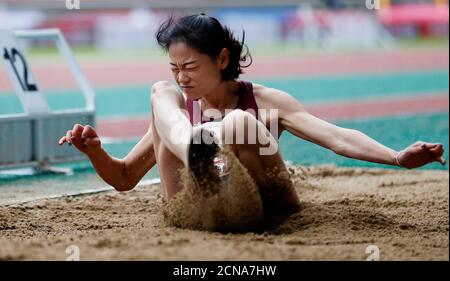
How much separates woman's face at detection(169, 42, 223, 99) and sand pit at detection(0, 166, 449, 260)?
0.67 metres

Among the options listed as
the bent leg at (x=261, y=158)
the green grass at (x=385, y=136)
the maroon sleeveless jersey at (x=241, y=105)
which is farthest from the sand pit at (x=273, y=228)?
the green grass at (x=385, y=136)

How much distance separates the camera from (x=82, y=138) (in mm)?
4254

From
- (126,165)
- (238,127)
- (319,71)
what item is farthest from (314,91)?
(238,127)

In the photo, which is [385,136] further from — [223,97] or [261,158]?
[261,158]

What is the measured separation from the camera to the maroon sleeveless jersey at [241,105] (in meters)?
4.32

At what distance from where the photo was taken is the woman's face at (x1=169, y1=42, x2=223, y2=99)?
13.5ft

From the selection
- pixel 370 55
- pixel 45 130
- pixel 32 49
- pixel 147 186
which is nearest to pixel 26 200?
pixel 147 186

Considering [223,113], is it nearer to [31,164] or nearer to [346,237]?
[346,237]

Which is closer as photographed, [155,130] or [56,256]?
[56,256]

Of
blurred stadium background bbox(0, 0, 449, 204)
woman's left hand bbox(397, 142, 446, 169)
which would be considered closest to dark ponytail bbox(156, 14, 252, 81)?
woman's left hand bbox(397, 142, 446, 169)

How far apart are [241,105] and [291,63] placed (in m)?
14.1

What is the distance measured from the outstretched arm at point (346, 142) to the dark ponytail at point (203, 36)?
0.88 ft

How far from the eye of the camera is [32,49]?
75.6ft

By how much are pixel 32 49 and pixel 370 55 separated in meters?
8.93
